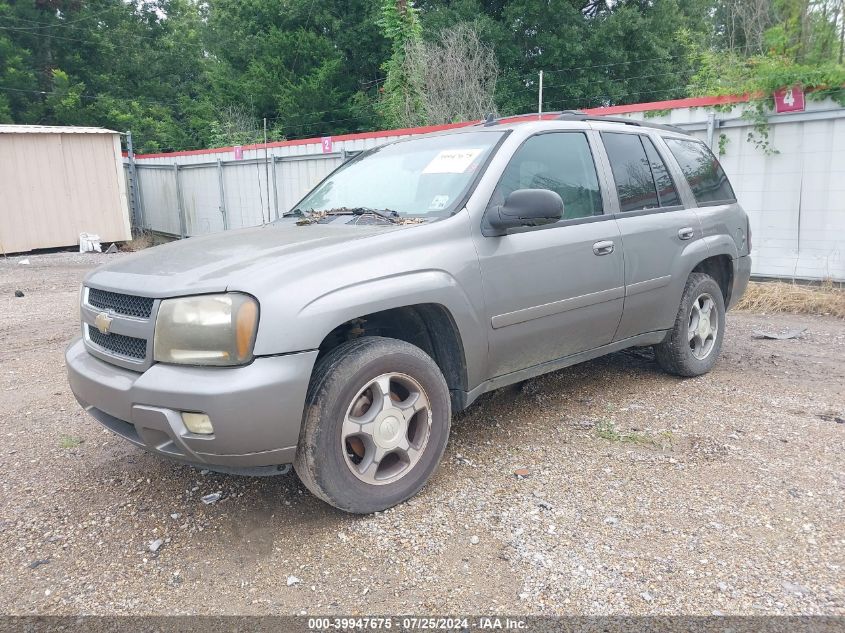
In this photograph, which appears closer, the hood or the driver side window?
the hood

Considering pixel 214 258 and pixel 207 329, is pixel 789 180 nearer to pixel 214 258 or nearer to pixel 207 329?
pixel 214 258

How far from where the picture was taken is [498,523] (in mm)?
2963

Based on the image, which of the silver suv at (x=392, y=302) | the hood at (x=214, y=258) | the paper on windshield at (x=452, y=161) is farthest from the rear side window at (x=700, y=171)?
the hood at (x=214, y=258)

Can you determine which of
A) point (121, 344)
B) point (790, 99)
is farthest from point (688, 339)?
point (790, 99)

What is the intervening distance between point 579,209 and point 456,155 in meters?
0.82

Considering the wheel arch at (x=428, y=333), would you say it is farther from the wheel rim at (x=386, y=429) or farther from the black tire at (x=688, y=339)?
the black tire at (x=688, y=339)

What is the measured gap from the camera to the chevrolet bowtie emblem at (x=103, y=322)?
2984mm

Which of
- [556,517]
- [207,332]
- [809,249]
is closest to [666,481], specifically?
[556,517]

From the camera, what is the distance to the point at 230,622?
2.36 m

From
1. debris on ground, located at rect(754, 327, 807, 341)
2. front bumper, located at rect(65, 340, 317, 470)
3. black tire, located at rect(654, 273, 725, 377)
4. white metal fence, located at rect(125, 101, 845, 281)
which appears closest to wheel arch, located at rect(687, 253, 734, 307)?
black tire, located at rect(654, 273, 725, 377)

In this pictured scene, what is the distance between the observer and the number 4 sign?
7502 mm

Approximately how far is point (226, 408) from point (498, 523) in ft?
4.32

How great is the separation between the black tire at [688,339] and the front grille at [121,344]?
3.50 m

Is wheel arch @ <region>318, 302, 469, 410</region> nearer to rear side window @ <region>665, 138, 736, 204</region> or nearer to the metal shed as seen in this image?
rear side window @ <region>665, 138, 736, 204</region>
